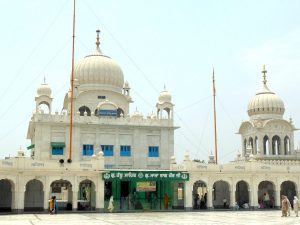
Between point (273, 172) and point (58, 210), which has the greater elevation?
point (273, 172)

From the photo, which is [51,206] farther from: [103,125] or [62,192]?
[103,125]

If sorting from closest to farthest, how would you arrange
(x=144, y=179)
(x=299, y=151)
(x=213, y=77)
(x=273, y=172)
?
1. (x=144, y=179)
2. (x=273, y=172)
3. (x=213, y=77)
4. (x=299, y=151)

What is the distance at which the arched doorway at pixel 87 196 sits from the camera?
3573 cm

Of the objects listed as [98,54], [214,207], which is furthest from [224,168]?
[98,54]

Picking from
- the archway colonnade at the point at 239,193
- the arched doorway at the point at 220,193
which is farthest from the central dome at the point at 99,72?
the arched doorway at the point at 220,193

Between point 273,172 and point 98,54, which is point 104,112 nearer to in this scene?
point 98,54

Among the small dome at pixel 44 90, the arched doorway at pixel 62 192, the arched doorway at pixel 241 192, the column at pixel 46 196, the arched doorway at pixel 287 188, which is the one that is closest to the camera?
the column at pixel 46 196

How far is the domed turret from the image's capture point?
1885 inches

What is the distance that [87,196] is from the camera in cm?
3812

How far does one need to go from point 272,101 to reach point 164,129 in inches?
445

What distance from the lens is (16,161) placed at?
32.8 meters

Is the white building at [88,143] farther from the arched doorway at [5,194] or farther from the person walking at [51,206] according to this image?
the person walking at [51,206]

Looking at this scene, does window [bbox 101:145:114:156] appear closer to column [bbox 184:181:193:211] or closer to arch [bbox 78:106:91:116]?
arch [bbox 78:106:91:116]

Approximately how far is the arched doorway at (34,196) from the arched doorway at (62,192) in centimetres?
93
